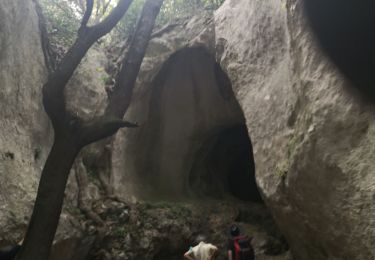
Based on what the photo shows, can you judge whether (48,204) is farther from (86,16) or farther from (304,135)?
(304,135)

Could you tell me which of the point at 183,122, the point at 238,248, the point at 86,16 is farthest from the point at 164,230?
the point at 86,16

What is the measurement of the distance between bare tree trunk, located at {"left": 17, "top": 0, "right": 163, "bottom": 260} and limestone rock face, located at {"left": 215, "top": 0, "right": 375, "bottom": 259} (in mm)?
2309

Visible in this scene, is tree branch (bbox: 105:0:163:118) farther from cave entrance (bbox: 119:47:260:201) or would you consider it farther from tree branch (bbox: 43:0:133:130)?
cave entrance (bbox: 119:47:260:201)

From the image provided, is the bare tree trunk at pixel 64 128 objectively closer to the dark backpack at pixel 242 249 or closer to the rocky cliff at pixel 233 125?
the rocky cliff at pixel 233 125

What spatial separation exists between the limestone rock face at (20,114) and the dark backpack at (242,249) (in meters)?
3.35

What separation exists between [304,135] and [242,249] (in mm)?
2234

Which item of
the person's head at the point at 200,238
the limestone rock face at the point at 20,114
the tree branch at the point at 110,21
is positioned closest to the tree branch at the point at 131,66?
the tree branch at the point at 110,21

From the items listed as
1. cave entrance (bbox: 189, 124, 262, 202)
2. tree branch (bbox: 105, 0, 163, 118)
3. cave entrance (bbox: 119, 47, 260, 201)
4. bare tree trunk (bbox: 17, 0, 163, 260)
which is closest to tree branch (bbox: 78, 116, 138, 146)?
bare tree trunk (bbox: 17, 0, 163, 260)

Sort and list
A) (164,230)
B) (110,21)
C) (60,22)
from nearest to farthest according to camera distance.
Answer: (110,21)
(164,230)
(60,22)

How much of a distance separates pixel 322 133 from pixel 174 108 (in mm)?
7069

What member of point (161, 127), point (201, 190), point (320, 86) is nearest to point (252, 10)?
point (320, 86)

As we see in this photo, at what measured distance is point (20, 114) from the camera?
278 inches

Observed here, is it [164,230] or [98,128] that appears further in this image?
[164,230]

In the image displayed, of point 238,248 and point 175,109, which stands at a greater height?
point 175,109
